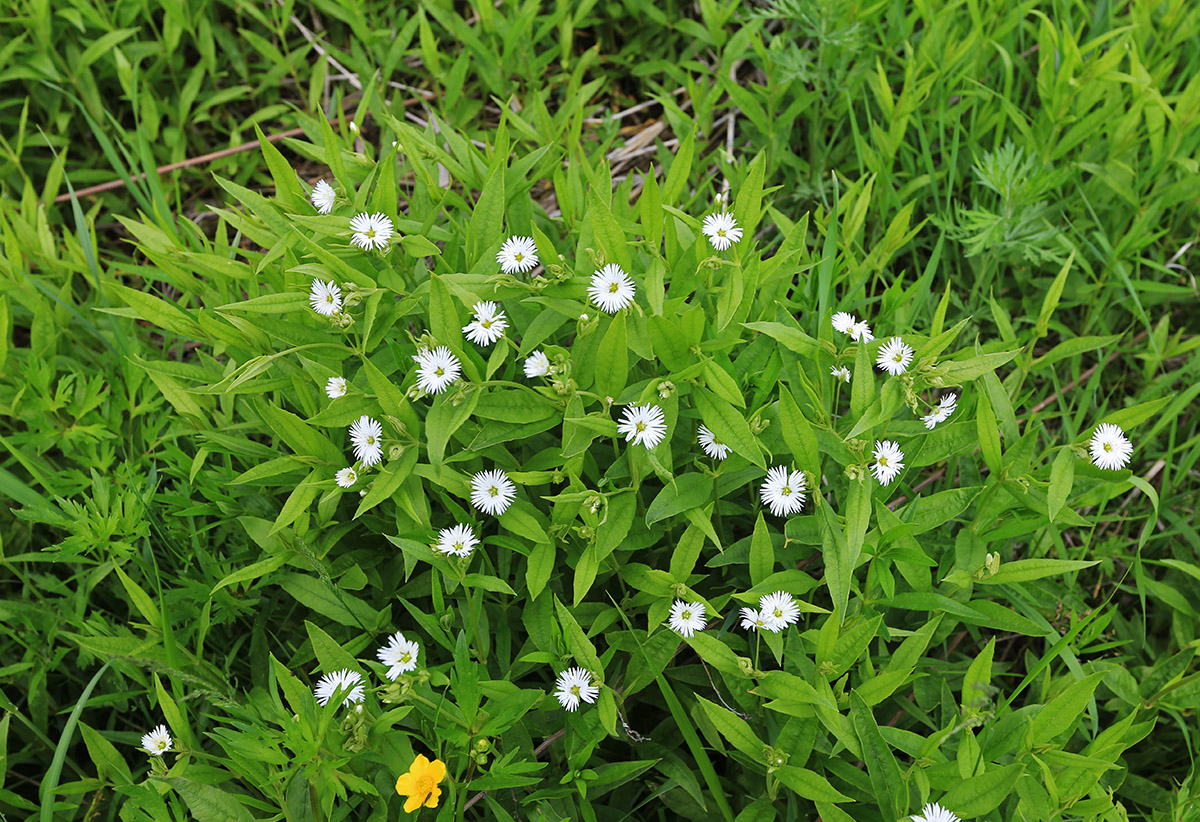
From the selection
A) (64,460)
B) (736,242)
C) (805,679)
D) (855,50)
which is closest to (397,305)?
(736,242)

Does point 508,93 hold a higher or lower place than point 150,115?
higher

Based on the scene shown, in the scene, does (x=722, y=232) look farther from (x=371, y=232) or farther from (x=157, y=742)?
(x=157, y=742)

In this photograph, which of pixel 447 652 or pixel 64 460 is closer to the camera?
pixel 447 652

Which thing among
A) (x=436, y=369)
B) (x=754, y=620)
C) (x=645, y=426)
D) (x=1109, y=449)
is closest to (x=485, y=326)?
(x=436, y=369)

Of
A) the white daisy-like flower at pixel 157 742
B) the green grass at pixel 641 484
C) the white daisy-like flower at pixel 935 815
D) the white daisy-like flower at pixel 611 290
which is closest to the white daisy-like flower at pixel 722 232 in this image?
the green grass at pixel 641 484

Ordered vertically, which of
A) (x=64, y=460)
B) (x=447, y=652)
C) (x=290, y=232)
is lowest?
(x=64, y=460)

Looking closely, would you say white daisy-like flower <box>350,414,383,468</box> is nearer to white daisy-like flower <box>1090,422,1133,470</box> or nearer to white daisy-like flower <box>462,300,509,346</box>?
white daisy-like flower <box>462,300,509,346</box>

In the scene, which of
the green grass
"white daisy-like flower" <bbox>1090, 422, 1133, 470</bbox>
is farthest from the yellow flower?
"white daisy-like flower" <bbox>1090, 422, 1133, 470</bbox>

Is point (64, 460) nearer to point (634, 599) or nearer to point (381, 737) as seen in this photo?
point (381, 737)
